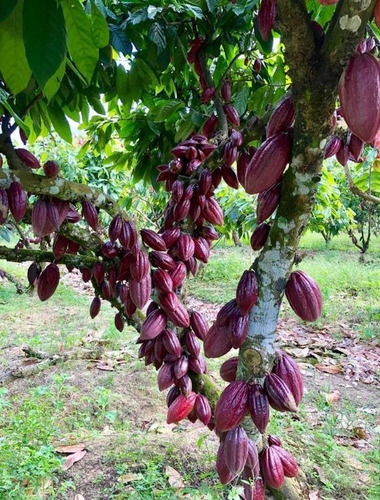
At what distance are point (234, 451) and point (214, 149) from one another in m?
0.76

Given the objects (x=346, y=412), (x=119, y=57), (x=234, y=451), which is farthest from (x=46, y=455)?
(x=346, y=412)

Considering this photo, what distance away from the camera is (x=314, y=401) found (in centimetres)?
257

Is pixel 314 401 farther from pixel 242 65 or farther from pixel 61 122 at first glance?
pixel 61 122

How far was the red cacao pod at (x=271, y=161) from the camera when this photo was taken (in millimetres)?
614

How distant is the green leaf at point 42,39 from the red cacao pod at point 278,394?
543mm

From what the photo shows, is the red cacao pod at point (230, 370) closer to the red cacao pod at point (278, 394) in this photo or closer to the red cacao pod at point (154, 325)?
the red cacao pod at point (278, 394)

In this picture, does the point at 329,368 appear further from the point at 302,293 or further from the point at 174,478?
the point at 302,293

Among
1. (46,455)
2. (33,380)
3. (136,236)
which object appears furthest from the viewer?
(33,380)

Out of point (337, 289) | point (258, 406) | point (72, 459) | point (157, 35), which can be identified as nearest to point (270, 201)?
point (258, 406)

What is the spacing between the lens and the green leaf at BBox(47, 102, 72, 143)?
4.23ft

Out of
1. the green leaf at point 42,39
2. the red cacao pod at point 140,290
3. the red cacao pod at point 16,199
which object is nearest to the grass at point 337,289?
the red cacao pod at point 140,290

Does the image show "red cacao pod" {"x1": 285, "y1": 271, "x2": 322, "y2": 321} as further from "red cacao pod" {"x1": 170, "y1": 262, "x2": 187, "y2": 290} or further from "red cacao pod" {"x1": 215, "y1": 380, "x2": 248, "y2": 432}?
"red cacao pod" {"x1": 170, "y1": 262, "x2": 187, "y2": 290}

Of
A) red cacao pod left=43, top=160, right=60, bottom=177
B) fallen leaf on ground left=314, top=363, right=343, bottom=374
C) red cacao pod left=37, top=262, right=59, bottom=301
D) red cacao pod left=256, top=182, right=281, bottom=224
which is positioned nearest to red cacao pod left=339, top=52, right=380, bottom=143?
red cacao pod left=256, top=182, right=281, bottom=224

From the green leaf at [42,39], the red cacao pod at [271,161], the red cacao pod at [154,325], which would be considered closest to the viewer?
the green leaf at [42,39]
